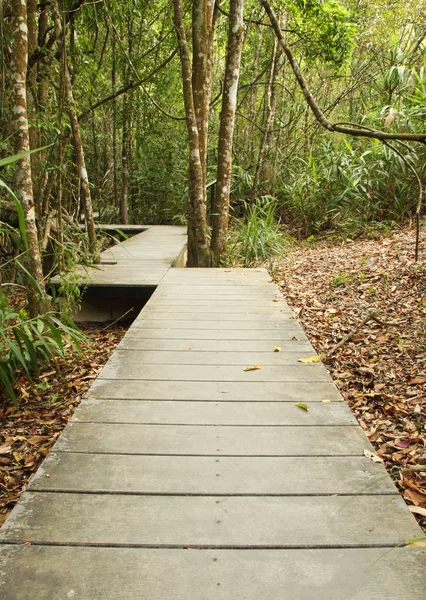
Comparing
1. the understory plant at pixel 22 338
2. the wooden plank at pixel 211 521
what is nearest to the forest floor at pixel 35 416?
the understory plant at pixel 22 338

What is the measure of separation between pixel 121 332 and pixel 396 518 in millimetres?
3750

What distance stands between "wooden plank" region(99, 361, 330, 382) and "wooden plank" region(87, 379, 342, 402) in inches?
2.1

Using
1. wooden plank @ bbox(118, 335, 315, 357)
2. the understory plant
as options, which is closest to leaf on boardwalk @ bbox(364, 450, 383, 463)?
wooden plank @ bbox(118, 335, 315, 357)

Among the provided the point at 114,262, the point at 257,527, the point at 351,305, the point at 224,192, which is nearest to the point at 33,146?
the point at 114,262

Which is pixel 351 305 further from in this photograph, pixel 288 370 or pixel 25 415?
pixel 25 415

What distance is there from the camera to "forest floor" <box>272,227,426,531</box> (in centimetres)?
250

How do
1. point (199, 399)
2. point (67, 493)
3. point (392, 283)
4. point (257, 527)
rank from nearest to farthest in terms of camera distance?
Result: point (257, 527), point (67, 493), point (199, 399), point (392, 283)

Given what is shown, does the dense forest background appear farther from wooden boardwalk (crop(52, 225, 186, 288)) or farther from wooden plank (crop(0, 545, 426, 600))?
wooden plank (crop(0, 545, 426, 600))

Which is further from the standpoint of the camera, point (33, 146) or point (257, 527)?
point (33, 146)

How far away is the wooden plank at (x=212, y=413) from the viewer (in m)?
1.98

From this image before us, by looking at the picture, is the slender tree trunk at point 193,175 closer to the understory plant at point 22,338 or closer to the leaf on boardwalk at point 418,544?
the understory plant at point 22,338

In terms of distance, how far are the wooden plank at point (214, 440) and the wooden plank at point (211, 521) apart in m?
0.27

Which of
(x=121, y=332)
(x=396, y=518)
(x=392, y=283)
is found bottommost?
(x=121, y=332)

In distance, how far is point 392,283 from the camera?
4.86 meters
